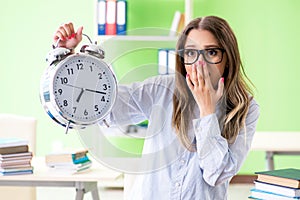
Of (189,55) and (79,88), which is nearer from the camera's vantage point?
(79,88)

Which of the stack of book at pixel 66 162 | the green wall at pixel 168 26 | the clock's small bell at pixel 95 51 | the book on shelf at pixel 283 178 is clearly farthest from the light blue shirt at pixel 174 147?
the green wall at pixel 168 26

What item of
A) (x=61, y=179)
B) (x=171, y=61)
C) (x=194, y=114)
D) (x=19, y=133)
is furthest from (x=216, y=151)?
(x=19, y=133)

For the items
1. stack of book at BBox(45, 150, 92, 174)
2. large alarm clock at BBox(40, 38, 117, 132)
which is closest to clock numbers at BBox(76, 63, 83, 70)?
large alarm clock at BBox(40, 38, 117, 132)

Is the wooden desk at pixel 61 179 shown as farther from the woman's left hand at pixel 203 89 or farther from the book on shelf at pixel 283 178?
the woman's left hand at pixel 203 89

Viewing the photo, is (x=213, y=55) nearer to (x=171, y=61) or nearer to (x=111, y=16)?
(x=171, y=61)

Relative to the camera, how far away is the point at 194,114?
1.47 metres

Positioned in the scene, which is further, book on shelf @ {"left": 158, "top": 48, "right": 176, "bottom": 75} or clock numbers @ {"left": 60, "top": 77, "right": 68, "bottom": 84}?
book on shelf @ {"left": 158, "top": 48, "right": 176, "bottom": 75}

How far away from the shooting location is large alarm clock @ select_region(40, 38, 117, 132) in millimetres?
1086

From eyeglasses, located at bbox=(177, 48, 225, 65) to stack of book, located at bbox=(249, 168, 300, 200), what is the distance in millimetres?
769

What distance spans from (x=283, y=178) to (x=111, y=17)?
333cm

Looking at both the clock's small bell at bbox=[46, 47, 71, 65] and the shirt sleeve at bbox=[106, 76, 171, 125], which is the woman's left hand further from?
the clock's small bell at bbox=[46, 47, 71, 65]

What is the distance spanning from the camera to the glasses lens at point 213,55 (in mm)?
1300

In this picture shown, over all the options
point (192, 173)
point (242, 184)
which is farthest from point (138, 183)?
point (242, 184)

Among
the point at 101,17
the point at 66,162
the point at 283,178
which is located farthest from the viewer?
the point at 101,17
